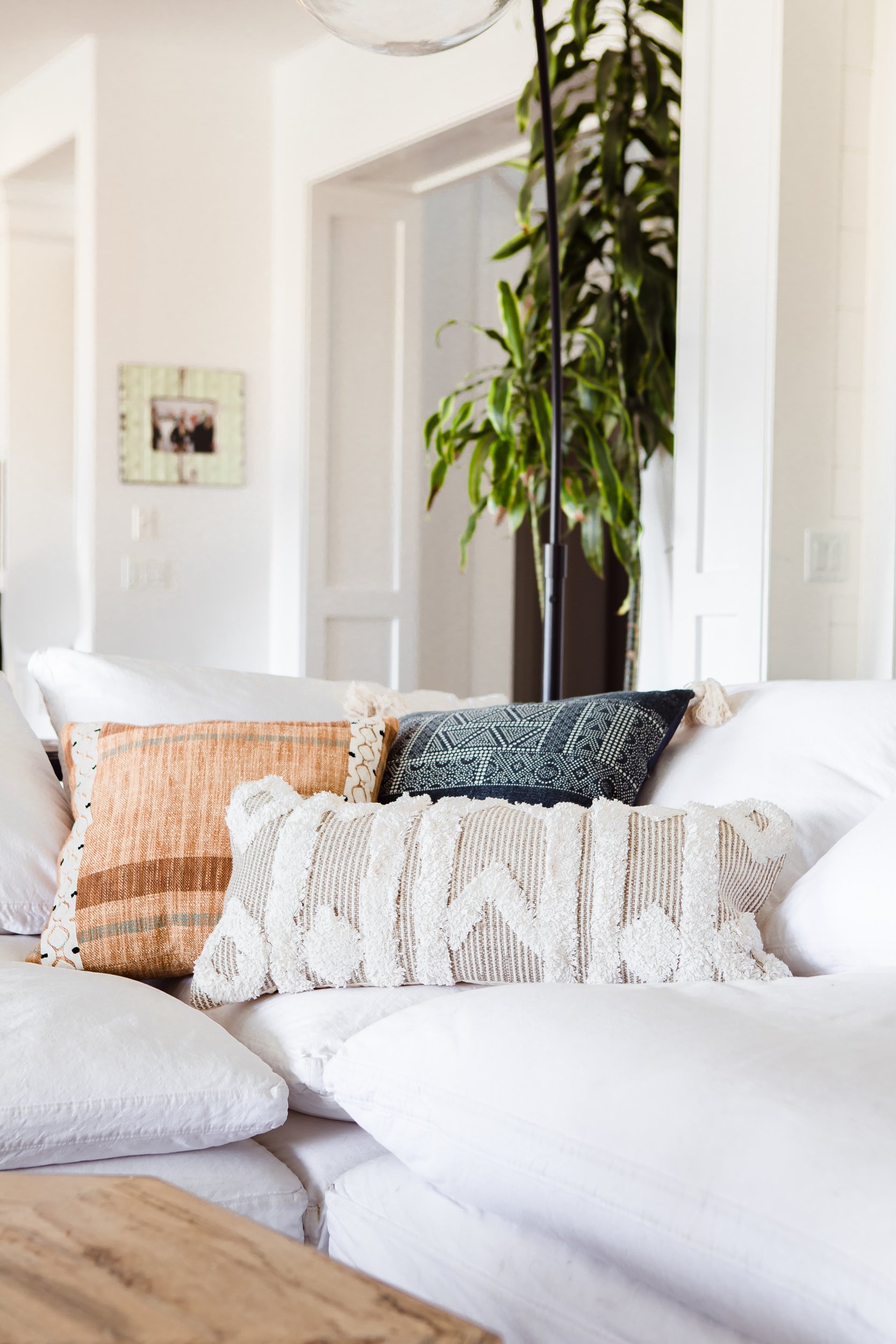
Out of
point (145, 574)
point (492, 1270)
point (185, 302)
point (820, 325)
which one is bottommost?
point (492, 1270)

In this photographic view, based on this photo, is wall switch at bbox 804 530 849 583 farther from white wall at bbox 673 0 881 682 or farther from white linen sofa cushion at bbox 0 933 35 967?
white linen sofa cushion at bbox 0 933 35 967

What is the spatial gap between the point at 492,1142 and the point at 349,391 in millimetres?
4429

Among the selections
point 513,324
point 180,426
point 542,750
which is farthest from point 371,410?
point 542,750

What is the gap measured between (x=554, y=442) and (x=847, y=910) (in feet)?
4.50

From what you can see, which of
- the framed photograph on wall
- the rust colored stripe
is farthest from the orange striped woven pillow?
the framed photograph on wall

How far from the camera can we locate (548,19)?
3.88 metres

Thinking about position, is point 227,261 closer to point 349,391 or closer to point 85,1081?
point 349,391

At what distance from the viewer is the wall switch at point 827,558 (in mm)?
2844

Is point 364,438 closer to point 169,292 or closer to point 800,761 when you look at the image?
point 169,292

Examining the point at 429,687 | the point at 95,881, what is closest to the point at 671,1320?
the point at 95,881

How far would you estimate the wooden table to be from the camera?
65 cm

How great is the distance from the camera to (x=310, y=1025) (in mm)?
1332

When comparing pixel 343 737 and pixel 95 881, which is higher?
pixel 343 737

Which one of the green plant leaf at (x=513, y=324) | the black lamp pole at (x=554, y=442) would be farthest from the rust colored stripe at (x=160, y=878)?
the green plant leaf at (x=513, y=324)
